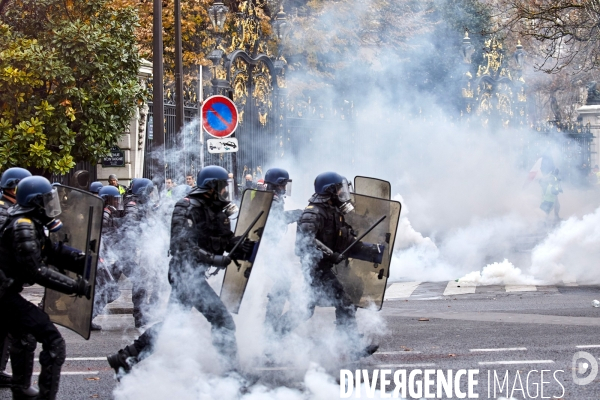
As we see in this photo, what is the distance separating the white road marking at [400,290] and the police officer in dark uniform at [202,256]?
19.3 feet

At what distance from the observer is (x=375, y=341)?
830 centimetres

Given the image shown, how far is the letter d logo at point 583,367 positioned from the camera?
6.34 meters

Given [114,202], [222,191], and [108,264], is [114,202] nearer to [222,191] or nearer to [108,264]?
[108,264]

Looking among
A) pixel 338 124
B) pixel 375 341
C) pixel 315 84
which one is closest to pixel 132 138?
pixel 338 124

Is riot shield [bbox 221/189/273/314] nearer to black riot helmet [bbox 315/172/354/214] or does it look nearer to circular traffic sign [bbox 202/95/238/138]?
black riot helmet [bbox 315/172/354/214]

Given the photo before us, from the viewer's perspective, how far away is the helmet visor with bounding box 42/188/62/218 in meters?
5.39

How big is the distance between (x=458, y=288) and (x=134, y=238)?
16.1 feet

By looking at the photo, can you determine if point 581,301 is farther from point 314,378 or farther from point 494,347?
point 314,378

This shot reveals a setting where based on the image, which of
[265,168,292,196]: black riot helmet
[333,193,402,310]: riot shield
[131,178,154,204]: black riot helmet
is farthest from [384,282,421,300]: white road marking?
[333,193,402,310]: riot shield

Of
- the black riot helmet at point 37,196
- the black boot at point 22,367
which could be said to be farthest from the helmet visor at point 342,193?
the black boot at point 22,367

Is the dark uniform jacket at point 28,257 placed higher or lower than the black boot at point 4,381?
higher

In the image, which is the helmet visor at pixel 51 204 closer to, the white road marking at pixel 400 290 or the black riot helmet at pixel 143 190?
the black riot helmet at pixel 143 190

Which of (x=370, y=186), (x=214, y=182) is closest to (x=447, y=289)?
(x=370, y=186)

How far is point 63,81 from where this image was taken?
1427 cm
